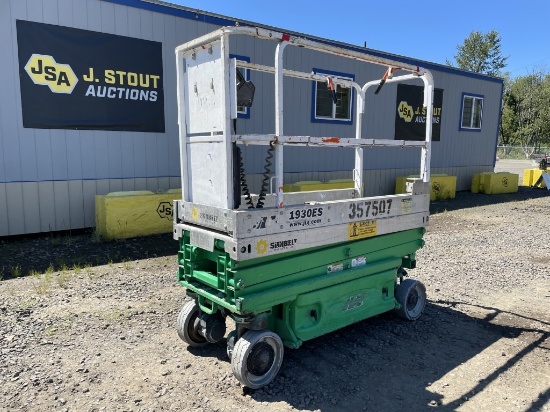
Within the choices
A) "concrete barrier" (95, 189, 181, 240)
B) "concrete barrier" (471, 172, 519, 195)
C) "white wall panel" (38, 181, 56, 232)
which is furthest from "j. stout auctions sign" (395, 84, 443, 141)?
"white wall panel" (38, 181, 56, 232)

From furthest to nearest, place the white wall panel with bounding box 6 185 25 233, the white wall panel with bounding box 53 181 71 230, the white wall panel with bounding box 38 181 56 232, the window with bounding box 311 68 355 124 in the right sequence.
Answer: the window with bounding box 311 68 355 124 < the white wall panel with bounding box 53 181 71 230 < the white wall panel with bounding box 38 181 56 232 < the white wall panel with bounding box 6 185 25 233

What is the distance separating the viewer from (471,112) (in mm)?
16406

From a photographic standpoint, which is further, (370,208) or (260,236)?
(370,208)

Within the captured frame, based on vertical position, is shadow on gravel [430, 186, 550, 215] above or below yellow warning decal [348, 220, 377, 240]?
below

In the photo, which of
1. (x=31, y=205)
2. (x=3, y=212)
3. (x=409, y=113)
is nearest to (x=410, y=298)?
(x=31, y=205)

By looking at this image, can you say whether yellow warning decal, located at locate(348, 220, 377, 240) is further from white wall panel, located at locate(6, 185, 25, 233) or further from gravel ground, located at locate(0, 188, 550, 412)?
white wall panel, located at locate(6, 185, 25, 233)

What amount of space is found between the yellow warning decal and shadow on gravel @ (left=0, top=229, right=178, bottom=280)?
4.17 metres

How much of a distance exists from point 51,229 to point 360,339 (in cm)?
640

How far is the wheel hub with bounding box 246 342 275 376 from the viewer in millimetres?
3238

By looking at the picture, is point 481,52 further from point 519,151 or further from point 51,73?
point 51,73

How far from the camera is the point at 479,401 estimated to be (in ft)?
10.5

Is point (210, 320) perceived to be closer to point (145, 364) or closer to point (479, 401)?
point (145, 364)

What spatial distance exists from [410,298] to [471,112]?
14.2 m

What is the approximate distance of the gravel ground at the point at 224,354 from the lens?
319 cm
